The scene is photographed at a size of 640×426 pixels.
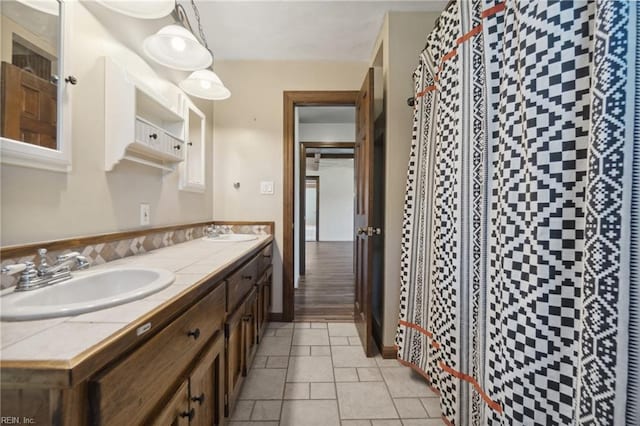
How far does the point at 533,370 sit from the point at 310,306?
2.31 m

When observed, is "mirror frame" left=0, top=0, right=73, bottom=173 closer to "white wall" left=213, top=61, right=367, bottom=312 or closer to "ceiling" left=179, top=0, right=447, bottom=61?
"ceiling" left=179, top=0, right=447, bottom=61

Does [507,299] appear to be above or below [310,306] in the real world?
above

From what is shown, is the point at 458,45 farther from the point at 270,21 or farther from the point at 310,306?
the point at 310,306

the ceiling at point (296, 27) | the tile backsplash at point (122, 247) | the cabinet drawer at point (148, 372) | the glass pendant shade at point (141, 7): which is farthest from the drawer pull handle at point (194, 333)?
the ceiling at point (296, 27)

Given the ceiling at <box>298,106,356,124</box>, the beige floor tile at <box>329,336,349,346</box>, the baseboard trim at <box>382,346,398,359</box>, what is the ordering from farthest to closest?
the ceiling at <box>298,106,356,124</box>
the beige floor tile at <box>329,336,349,346</box>
the baseboard trim at <box>382,346,398,359</box>

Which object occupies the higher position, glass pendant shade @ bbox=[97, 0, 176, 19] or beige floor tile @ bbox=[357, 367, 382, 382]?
glass pendant shade @ bbox=[97, 0, 176, 19]

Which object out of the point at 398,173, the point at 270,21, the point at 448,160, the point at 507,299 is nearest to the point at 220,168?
the point at 270,21

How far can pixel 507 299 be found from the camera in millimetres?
858

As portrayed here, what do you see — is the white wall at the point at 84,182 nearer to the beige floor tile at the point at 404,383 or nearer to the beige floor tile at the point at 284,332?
the beige floor tile at the point at 284,332

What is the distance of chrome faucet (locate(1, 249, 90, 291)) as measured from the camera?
72 cm

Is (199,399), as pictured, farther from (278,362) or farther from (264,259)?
(264,259)

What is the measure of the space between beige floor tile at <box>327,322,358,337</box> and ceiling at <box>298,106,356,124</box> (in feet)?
9.14

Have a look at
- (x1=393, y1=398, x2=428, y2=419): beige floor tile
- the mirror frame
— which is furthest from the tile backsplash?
(x1=393, y1=398, x2=428, y2=419): beige floor tile

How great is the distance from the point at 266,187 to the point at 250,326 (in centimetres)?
129
